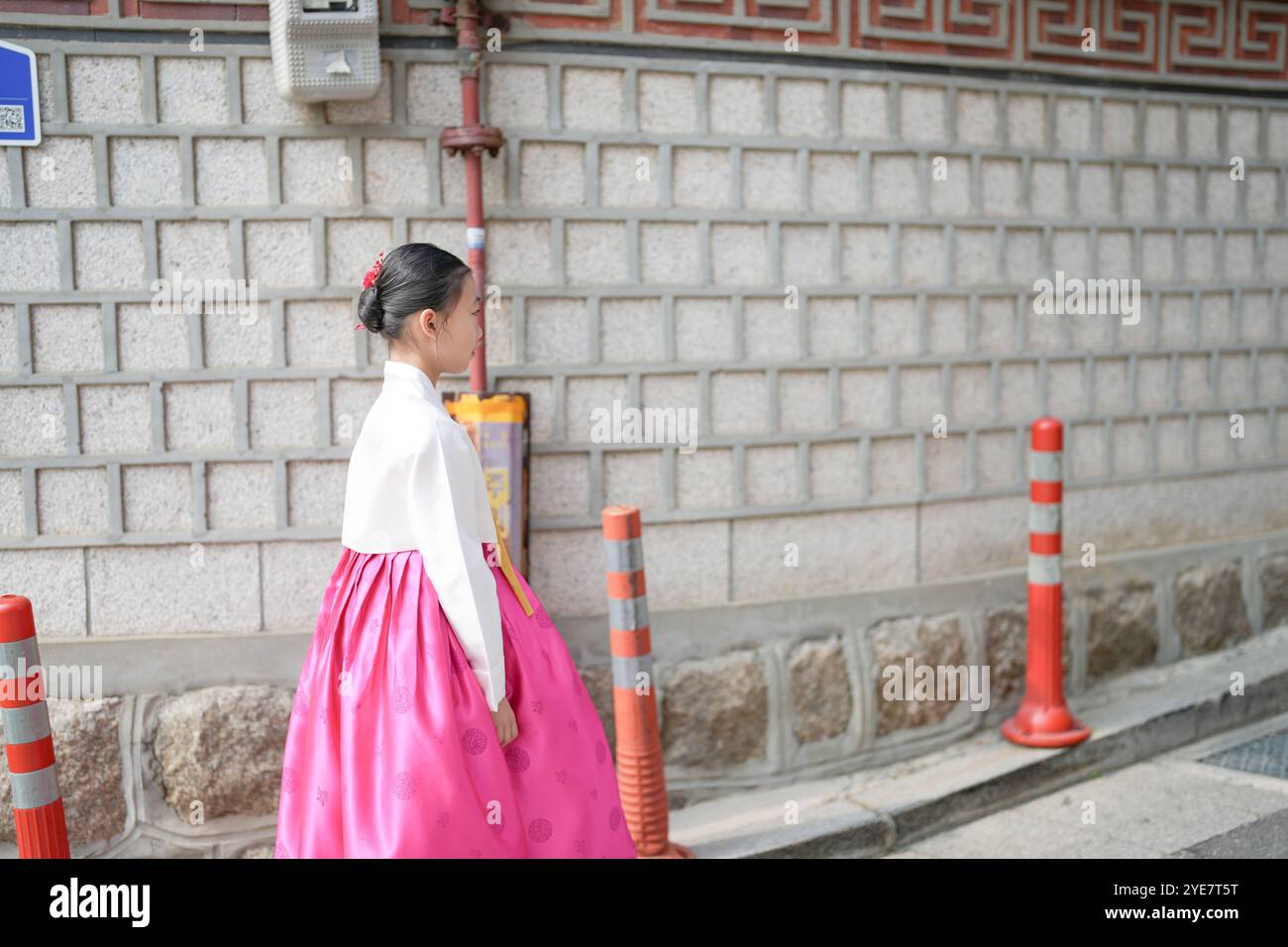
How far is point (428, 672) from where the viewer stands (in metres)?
2.61

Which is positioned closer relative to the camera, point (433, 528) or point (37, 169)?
point (433, 528)

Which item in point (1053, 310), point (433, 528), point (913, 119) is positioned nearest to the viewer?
point (433, 528)

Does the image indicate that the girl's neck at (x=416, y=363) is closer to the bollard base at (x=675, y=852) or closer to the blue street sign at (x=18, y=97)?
the bollard base at (x=675, y=852)

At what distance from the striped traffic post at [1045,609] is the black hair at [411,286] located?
286 cm

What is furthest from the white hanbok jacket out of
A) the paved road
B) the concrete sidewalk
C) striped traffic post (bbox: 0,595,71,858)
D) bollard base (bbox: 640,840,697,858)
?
the paved road

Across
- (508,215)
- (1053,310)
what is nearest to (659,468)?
(508,215)

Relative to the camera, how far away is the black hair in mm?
2732

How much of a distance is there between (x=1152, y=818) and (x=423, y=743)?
306 cm

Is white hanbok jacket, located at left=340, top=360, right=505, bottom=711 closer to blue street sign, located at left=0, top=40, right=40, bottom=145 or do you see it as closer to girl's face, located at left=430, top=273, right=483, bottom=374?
girl's face, located at left=430, top=273, right=483, bottom=374

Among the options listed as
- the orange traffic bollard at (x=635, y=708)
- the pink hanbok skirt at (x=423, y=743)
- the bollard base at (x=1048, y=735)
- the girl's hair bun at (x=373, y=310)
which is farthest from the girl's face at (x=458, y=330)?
the bollard base at (x=1048, y=735)

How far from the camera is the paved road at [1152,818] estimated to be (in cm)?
413

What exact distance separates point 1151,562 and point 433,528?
4.23 meters

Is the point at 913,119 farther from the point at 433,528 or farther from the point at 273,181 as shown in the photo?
the point at 433,528

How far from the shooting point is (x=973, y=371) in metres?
5.25
